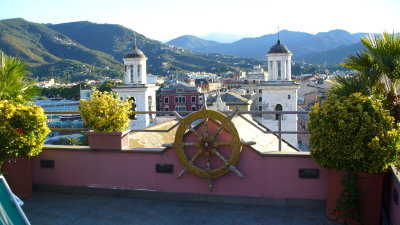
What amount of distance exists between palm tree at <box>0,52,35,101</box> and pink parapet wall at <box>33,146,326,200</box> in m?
0.99

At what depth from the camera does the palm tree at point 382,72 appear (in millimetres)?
5426

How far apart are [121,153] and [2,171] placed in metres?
1.69

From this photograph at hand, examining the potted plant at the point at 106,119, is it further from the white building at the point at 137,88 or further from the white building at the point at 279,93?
the white building at the point at 137,88

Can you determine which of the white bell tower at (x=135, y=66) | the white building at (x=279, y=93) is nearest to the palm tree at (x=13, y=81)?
the white building at (x=279, y=93)

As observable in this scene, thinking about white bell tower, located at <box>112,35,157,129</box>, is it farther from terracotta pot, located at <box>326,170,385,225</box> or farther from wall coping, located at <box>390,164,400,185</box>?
wall coping, located at <box>390,164,400,185</box>

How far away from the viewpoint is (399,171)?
4773 millimetres

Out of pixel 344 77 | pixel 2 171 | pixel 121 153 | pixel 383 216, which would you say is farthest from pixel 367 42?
pixel 2 171

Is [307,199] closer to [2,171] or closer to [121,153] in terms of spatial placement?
[121,153]

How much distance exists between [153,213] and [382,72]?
11.4 ft

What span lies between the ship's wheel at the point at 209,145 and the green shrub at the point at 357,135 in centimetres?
123


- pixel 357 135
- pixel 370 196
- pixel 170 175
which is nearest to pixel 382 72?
pixel 357 135

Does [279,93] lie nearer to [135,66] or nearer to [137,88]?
[135,66]

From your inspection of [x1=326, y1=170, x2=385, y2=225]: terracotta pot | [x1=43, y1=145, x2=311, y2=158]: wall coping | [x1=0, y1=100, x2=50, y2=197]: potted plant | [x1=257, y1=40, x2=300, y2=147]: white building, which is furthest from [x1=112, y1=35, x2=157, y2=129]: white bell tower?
[x1=326, y1=170, x2=385, y2=225]: terracotta pot

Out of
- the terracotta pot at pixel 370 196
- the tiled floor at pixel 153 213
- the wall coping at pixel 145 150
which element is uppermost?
the wall coping at pixel 145 150
